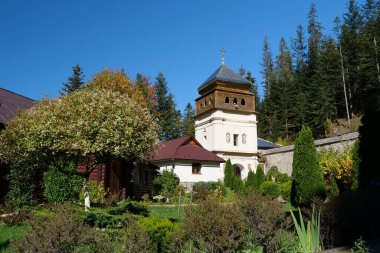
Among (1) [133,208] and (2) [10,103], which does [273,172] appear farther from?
(2) [10,103]

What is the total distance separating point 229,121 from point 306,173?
23.3 metres

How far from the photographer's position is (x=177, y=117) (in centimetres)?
5312

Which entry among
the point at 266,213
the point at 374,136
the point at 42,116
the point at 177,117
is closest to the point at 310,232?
the point at 266,213

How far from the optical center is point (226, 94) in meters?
38.6

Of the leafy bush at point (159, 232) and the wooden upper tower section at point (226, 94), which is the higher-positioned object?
the wooden upper tower section at point (226, 94)

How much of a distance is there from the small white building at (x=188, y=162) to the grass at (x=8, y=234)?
1772 cm

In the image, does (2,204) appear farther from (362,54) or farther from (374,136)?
(362,54)

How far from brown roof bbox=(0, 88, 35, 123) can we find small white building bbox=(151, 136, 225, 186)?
35.6ft

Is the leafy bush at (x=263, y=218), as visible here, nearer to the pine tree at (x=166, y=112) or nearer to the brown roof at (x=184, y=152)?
the brown roof at (x=184, y=152)

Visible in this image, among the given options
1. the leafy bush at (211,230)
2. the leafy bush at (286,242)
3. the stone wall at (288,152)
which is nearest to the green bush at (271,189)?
the stone wall at (288,152)

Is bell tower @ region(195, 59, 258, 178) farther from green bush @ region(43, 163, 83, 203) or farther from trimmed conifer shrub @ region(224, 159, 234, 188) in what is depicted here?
green bush @ region(43, 163, 83, 203)

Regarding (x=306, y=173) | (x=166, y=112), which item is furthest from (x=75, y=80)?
(x=306, y=173)

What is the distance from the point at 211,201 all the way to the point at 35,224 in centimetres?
266

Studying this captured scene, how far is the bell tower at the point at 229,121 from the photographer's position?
36.9 m
